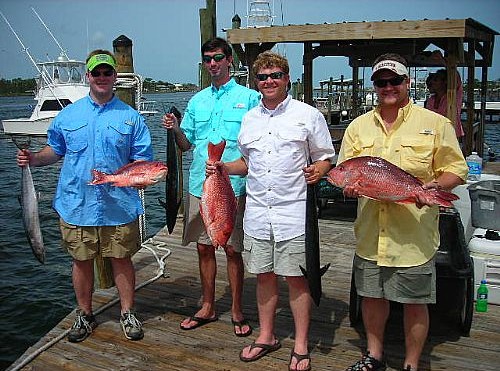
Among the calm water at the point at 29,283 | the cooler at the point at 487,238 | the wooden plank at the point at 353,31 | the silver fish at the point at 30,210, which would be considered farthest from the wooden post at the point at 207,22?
the cooler at the point at 487,238

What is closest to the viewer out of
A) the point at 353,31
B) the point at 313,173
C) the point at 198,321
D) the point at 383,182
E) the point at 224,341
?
the point at 383,182

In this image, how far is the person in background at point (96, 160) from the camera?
3410 mm

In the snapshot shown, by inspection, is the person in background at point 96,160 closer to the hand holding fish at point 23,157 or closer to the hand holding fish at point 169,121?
the hand holding fish at point 23,157

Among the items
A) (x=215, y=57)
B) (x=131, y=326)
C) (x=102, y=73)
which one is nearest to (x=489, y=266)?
(x=215, y=57)

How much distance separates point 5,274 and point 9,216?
452 cm

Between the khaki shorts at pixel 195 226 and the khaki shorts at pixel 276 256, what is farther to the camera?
the khaki shorts at pixel 195 226

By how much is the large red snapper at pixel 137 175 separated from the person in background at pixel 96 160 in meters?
0.22

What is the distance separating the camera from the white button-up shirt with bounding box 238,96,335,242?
118 inches

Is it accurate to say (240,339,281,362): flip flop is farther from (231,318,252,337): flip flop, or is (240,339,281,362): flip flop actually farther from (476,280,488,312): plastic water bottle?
(476,280,488,312): plastic water bottle

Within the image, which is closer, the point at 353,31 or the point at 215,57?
the point at 215,57

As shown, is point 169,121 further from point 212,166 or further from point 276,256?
point 276,256

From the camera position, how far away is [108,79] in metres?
3.45

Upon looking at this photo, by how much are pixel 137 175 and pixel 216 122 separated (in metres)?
0.69

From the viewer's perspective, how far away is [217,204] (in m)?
3.14
